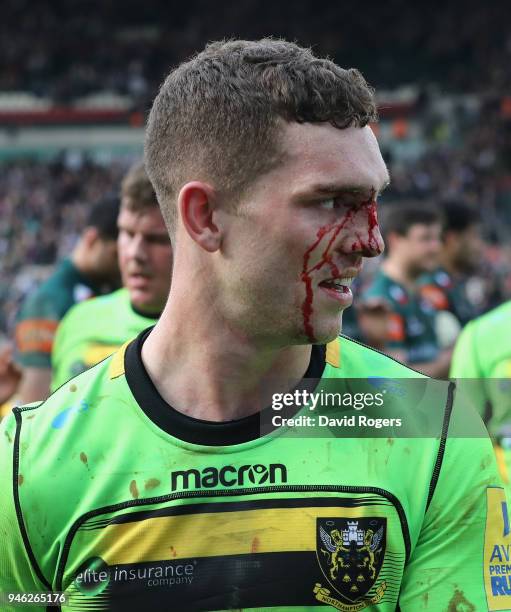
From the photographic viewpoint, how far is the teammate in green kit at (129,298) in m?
3.92

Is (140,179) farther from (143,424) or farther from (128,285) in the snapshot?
(143,424)

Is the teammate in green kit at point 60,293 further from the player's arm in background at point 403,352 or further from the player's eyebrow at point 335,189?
the player's eyebrow at point 335,189

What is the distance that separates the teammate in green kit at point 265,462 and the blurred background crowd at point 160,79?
78.5 feet

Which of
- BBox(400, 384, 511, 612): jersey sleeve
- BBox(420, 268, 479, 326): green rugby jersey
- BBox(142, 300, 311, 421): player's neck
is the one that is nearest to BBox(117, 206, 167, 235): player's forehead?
BBox(142, 300, 311, 421): player's neck

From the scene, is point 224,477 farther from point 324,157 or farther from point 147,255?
point 147,255

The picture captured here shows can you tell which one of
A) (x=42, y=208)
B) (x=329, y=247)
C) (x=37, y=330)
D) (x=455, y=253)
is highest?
(x=42, y=208)

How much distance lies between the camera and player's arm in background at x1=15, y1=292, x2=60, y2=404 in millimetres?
4836

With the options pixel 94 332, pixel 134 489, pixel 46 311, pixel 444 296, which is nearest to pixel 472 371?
pixel 94 332

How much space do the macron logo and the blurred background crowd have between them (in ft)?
78.7

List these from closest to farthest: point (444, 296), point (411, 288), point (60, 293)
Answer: point (60, 293) < point (411, 288) < point (444, 296)

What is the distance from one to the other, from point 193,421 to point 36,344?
3.27 m

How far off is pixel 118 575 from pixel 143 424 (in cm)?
30

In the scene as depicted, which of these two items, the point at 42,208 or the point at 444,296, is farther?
the point at 42,208

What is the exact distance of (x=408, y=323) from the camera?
6.76 meters
